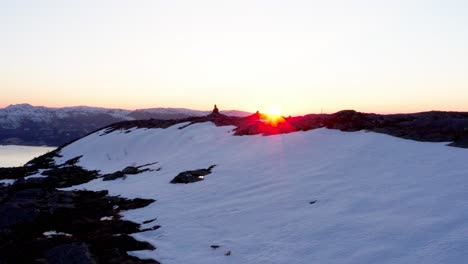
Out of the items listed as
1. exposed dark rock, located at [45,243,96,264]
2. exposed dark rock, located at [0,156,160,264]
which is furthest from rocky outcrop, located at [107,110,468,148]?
exposed dark rock, located at [45,243,96,264]

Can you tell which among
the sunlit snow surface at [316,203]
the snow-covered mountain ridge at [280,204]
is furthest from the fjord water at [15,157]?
the sunlit snow surface at [316,203]

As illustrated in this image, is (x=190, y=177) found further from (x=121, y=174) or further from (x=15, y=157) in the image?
(x=15, y=157)

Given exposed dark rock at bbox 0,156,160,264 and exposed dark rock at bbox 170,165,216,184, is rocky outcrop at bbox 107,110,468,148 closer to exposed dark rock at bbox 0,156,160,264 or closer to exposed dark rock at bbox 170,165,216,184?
exposed dark rock at bbox 170,165,216,184

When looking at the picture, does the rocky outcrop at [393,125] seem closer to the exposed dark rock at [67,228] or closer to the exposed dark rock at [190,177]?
the exposed dark rock at [190,177]

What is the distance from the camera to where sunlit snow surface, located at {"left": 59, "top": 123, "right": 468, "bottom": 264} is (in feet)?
37.6

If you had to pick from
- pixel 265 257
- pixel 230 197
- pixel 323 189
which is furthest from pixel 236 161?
pixel 265 257

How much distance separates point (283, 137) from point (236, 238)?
1748cm

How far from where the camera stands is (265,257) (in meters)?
12.0

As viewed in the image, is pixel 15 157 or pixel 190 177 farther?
pixel 15 157

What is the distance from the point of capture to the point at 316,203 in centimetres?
1576

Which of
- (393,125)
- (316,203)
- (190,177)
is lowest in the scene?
(190,177)

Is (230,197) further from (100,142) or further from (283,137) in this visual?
(100,142)

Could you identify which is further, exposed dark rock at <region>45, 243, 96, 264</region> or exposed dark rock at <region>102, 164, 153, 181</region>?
exposed dark rock at <region>102, 164, 153, 181</region>

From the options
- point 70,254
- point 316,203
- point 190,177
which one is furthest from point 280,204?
point 190,177
